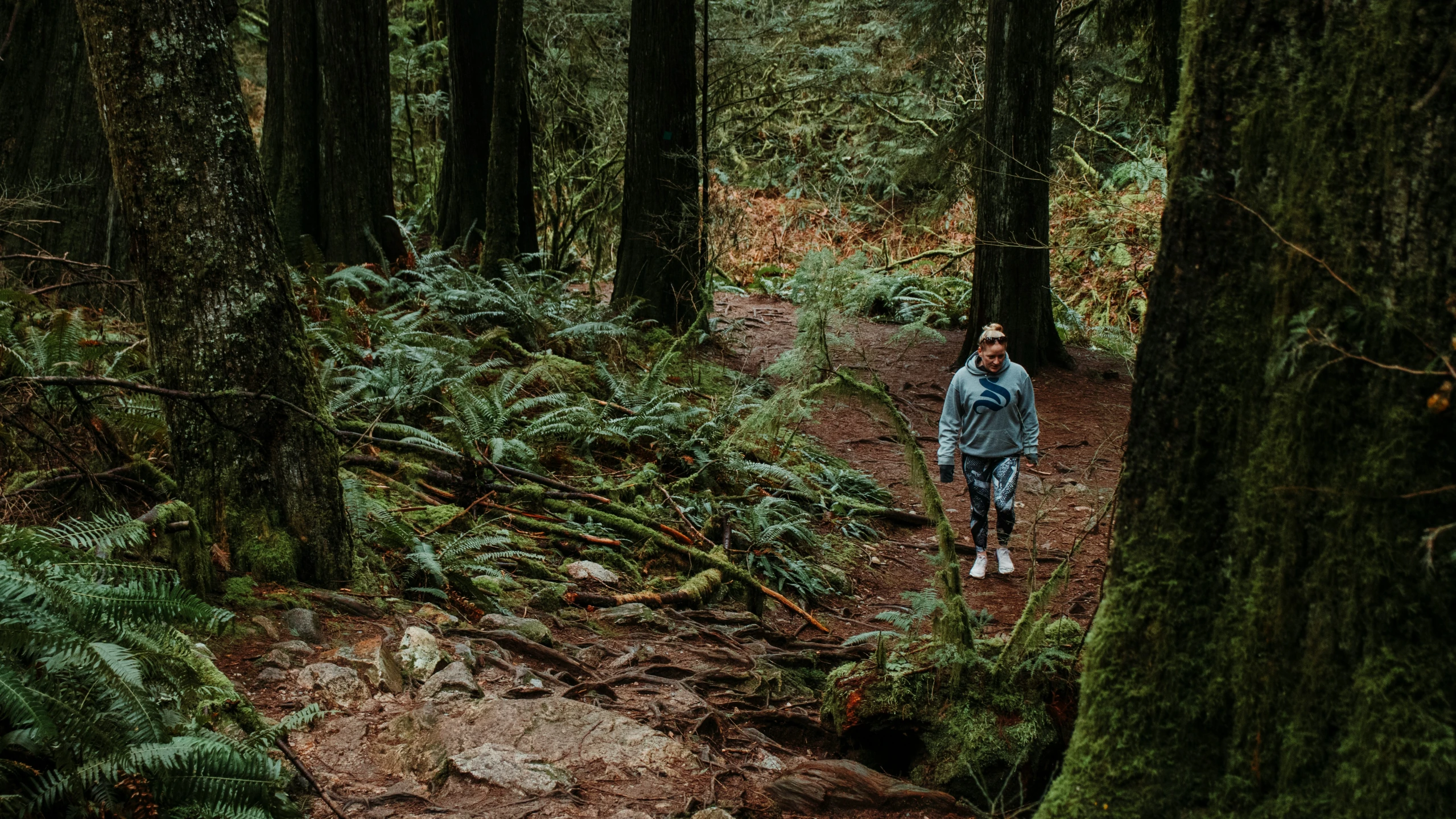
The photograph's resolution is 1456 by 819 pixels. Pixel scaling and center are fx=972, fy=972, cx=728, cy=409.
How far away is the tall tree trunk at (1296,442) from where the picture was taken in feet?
A: 6.26

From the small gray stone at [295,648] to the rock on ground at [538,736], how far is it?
0.55m

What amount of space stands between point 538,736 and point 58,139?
7.56 metres

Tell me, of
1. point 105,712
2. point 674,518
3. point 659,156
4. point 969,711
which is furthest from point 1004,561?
point 659,156

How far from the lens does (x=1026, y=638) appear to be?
380 centimetres

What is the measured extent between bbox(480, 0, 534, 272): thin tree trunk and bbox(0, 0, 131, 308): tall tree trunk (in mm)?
4589

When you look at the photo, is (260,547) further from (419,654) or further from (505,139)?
(505,139)

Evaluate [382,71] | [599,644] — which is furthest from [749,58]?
[599,644]

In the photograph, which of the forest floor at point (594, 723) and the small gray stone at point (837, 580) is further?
the small gray stone at point (837, 580)

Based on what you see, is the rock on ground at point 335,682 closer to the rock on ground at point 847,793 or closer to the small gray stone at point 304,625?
the small gray stone at point 304,625

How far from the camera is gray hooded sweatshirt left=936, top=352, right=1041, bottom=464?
23.9 feet

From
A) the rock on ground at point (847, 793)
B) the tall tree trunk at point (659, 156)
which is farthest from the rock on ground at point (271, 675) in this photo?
the tall tree trunk at point (659, 156)

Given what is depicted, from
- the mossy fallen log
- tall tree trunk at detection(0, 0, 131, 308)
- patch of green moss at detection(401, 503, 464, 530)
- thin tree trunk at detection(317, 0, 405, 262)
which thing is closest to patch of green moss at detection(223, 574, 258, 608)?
patch of green moss at detection(401, 503, 464, 530)

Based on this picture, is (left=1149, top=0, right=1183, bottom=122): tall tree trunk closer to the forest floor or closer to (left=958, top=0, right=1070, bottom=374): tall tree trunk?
(left=958, top=0, right=1070, bottom=374): tall tree trunk

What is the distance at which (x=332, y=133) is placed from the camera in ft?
36.2
